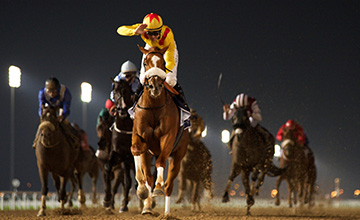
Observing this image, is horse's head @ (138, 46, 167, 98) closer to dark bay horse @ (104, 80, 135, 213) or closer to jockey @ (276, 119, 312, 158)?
dark bay horse @ (104, 80, 135, 213)

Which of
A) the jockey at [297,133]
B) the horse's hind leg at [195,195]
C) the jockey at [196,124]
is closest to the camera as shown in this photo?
the horse's hind leg at [195,195]

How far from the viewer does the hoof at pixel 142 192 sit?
28.1ft

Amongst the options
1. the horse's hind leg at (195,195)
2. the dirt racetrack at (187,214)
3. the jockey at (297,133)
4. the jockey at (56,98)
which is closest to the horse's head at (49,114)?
the jockey at (56,98)

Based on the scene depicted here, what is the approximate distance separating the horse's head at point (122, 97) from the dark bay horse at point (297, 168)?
299 inches

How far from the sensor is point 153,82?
8.75 metres

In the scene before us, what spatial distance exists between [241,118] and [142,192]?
23.2 ft

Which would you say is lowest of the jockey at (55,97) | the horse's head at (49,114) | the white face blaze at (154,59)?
the horse's head at (49,114)

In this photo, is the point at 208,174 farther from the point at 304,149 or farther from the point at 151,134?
the point at 151,134

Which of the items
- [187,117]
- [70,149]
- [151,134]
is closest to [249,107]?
[70,149]

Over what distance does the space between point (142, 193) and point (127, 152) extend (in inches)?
195

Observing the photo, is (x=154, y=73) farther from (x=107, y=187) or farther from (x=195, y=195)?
(x=195, y=195)

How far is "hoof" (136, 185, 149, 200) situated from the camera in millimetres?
8555

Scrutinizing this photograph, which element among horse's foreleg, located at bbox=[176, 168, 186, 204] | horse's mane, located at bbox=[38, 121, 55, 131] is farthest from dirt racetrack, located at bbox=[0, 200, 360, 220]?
horse's mane, located at bbox=[38, 121, 55, 131]

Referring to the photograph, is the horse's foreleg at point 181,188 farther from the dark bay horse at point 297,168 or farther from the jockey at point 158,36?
the jockey at point 158,36
